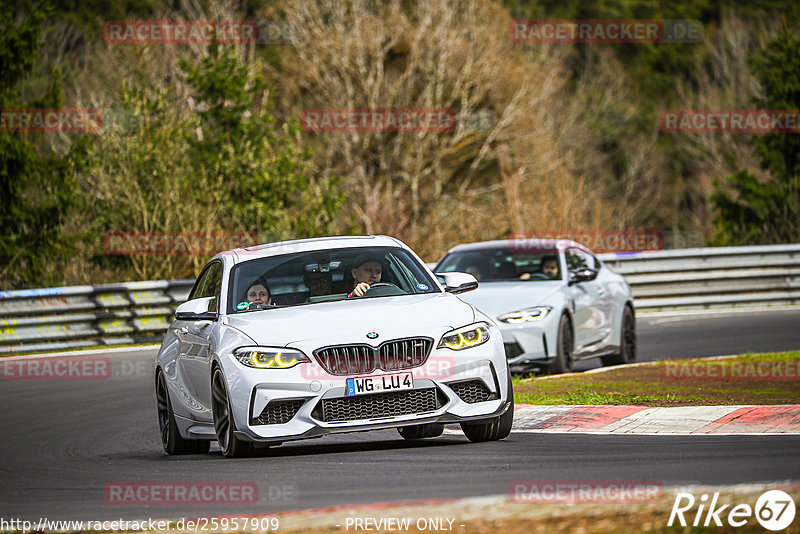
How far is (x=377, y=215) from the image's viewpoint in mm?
43156

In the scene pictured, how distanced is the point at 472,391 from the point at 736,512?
11.3 feet

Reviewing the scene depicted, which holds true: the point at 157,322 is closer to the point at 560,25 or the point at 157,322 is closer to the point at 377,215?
the point at 377,215

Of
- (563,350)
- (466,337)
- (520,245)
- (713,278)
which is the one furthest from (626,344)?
(713,278)

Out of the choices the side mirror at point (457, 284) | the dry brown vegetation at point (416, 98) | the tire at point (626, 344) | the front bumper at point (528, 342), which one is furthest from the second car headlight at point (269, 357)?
the dry brown vegetation at point (416, 98)

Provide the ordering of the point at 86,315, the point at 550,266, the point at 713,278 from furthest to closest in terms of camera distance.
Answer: the point at 713,278 → the point at 86,315 → the point at 550,266

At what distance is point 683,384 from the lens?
13383 millimetres

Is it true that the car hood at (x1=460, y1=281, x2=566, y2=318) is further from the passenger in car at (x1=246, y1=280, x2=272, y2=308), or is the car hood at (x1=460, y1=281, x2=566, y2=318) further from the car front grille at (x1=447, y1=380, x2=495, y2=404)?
the car front grille at (x1=447, y1=380, x2=495, y2=404)

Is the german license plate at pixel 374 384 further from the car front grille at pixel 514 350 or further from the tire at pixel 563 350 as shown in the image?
the tire at pixel 563 350

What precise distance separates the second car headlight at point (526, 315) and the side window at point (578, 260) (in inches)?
60.1

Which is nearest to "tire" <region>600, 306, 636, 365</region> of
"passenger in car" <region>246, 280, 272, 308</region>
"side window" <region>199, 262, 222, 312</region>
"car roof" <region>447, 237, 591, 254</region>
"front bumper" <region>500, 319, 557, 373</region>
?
"car roof" <region>447, 237, 591, 254</region>

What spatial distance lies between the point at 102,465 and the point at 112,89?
3485 centimetres

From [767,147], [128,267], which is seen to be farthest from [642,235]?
[128,267]

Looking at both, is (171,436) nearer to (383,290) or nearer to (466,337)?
(383,290)

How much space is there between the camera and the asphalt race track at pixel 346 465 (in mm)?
7406
